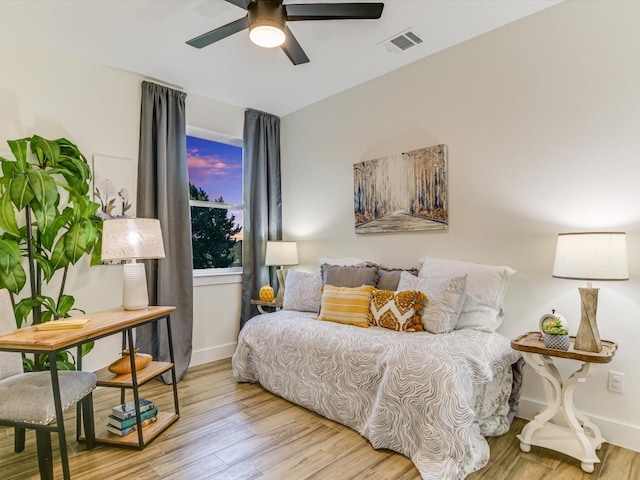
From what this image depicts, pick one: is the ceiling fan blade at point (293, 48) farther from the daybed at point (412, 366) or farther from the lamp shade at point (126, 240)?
the daybed at point (412, 366)

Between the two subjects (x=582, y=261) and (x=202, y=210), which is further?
(x=202, y=210)

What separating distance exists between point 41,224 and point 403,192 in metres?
2.74

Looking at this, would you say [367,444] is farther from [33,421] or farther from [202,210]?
[202,210]

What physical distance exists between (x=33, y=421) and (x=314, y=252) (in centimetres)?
278

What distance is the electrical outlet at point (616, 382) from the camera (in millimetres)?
2154

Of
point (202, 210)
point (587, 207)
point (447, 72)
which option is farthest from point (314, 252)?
point (587, 207)

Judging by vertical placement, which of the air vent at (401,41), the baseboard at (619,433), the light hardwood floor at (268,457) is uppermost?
the air vent at (401,41)

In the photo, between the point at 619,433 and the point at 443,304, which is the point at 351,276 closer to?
the point at 443,304

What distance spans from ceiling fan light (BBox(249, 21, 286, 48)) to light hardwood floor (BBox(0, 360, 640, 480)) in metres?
2.43

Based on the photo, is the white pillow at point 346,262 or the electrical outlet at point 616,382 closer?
the electrical outlet at point 616,382

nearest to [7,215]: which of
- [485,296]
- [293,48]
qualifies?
[293,48]

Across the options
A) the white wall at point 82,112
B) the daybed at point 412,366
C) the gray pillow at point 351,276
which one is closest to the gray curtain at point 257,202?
the white wall at point 82,112

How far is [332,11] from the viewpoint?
2002 millimetres

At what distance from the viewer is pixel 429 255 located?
3055 millimetres
